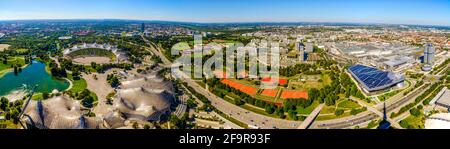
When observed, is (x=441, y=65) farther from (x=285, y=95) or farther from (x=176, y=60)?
Result: (x=176, y=60)

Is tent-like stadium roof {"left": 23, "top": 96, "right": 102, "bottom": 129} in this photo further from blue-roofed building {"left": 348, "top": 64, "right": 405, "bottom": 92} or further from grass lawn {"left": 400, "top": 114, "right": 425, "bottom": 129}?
blue-roofed building {"left": 348, "top": 64, "right": 405, "bottom": 92}

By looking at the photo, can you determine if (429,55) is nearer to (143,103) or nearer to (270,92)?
(270,92)

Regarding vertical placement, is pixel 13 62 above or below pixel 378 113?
above

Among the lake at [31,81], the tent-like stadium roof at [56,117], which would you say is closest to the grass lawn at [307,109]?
the tent-like stadium roof at [56,117]

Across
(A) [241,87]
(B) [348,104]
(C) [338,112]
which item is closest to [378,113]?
(B) [348,104]

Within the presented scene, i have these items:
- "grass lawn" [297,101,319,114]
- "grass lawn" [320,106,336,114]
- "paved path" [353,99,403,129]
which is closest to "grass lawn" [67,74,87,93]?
"grass lawn" [297,101,319,114]

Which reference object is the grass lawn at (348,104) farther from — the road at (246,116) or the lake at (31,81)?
the lake at (31,81)
